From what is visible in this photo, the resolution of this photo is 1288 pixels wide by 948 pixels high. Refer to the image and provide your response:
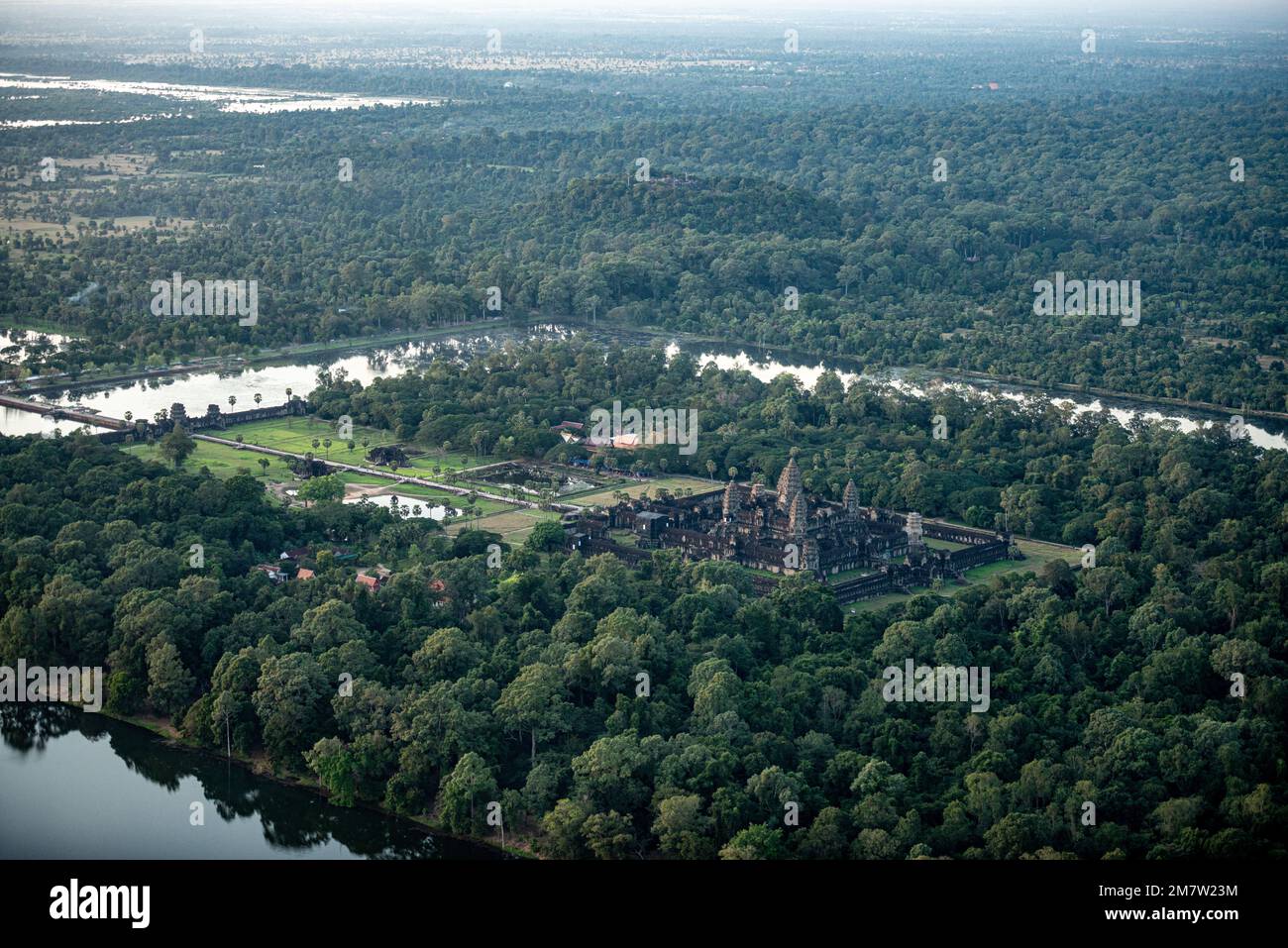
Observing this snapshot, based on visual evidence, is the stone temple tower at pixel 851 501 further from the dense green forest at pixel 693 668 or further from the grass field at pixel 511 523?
the grass field at pixel 511 523

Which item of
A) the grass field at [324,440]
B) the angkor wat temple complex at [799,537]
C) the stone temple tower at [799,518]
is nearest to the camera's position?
the angkor wat temple complex at [799,537]

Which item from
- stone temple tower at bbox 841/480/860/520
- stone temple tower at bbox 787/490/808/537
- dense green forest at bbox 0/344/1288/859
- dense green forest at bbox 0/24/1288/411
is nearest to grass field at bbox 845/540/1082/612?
dense green forest at bbox 0/344/1288/859

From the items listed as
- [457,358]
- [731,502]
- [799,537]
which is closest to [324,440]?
[457,358]

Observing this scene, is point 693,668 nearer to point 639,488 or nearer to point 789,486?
point 789,486

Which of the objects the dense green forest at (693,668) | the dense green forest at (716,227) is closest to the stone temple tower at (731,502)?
the dense green forest at (693,668)

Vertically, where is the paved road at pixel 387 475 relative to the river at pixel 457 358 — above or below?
below

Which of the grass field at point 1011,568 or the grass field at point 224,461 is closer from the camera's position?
the grass field at point 1011,568
